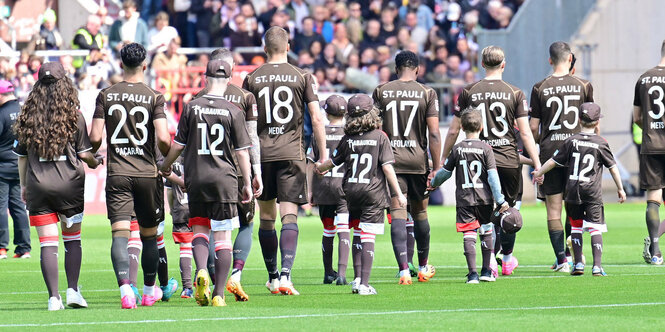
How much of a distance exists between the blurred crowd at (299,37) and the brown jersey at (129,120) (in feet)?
54.3

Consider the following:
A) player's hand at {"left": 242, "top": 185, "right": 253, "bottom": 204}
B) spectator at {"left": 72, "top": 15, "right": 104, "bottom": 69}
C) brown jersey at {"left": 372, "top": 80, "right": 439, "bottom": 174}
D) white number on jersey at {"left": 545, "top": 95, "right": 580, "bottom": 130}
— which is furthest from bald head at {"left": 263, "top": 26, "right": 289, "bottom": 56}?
spectator at {"left": 72, "top": 15, "right": 104, "bottom": 69}

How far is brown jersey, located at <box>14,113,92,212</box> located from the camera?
404 inches

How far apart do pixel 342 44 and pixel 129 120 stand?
19.5m

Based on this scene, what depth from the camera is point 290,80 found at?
11570 millimetres

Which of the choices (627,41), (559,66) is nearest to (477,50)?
(627,41)

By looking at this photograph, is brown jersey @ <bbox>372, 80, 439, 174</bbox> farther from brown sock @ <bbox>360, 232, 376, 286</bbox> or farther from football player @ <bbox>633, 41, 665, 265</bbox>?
football player @ <bbox>633, 41, 665, 265</bbox>

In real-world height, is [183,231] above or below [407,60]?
below

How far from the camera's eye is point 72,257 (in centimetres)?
1045

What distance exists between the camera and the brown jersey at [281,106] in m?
11.5

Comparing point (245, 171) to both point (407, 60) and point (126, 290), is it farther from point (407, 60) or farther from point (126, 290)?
point (407, 60)

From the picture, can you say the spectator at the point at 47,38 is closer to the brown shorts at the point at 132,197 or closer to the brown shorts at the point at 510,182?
the brown shorts at the point at 510,182

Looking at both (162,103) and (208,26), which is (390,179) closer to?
(162,103)

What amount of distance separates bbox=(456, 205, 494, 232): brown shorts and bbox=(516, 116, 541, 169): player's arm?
1.06 metres

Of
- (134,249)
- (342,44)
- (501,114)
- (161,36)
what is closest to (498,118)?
(501,114)
